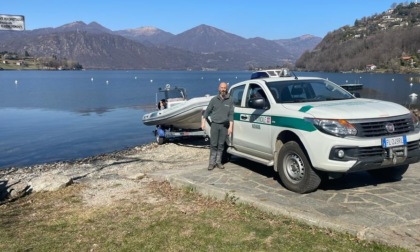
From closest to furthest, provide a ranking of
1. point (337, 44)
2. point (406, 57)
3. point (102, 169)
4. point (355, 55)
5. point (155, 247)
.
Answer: point (155, 247) < point (102, 169) < point (406, 57) < point (355, 55) < point (337, 44)

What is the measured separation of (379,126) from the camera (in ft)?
21.1

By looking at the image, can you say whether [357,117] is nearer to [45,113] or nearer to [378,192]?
[378,192]

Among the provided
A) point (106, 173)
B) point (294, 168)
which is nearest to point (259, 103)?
point (294, 168)

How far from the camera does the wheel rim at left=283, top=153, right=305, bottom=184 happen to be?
23.0 ft

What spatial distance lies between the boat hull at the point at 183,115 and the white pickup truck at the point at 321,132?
4.75 meters

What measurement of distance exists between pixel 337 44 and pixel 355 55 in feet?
71.0

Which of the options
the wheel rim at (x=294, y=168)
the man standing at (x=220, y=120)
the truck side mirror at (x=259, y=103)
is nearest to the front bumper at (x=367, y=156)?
the wheel rim at (x=294, y=168)

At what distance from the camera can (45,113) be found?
34781 mm

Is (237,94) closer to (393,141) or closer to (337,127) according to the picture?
(337,127)

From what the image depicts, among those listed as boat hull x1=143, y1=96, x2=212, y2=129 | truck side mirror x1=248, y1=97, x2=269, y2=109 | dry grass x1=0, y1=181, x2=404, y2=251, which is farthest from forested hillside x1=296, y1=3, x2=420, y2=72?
dry grass x1=0, y1=181, x2=404, y2=251

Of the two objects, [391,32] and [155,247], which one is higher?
[391,32]

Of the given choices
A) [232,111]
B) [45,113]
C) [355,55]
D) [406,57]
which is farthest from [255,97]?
[355,55]

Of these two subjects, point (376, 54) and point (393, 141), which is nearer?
point (393, 141)

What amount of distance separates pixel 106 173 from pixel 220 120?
4567mm
